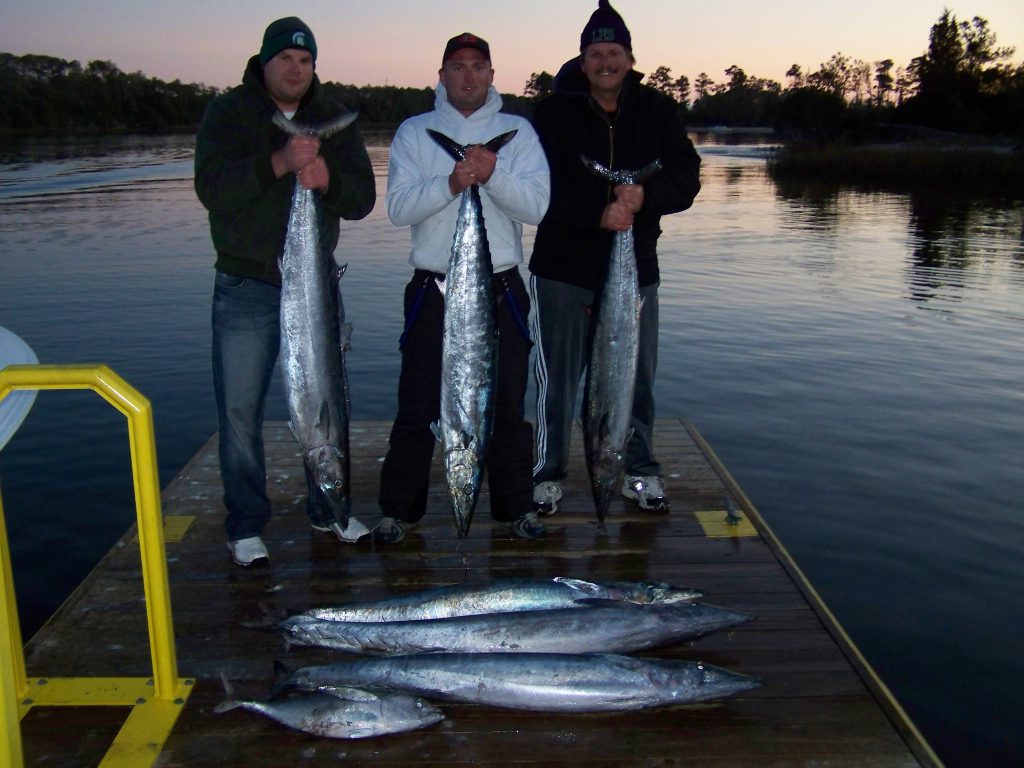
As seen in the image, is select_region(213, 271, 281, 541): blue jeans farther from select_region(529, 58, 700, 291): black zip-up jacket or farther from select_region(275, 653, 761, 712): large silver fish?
select_region(529, 58, 700, 291): black zip-up jacket

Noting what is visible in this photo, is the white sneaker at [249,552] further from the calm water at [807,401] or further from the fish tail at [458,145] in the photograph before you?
the calm water at [807,401]

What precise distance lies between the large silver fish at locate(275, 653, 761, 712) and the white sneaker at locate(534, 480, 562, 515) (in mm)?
1617

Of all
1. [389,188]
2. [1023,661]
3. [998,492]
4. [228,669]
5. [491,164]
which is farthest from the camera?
[998,492]

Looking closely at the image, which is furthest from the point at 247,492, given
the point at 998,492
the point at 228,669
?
the point at 998,492

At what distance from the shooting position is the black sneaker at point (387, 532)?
4.14 m

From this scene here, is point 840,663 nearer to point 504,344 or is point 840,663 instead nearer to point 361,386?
point 504,344

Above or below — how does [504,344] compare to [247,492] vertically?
above

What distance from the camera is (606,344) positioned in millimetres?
4051

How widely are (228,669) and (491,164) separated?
7.25 feet

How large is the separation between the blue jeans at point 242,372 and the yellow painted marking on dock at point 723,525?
228 centimetres

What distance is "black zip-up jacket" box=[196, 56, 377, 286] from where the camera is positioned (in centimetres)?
353

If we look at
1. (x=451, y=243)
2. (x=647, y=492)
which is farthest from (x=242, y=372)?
(x=647, y=492)

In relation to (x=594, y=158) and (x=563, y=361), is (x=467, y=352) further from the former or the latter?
(x=594, y=158)

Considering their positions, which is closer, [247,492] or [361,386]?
[247,492]
